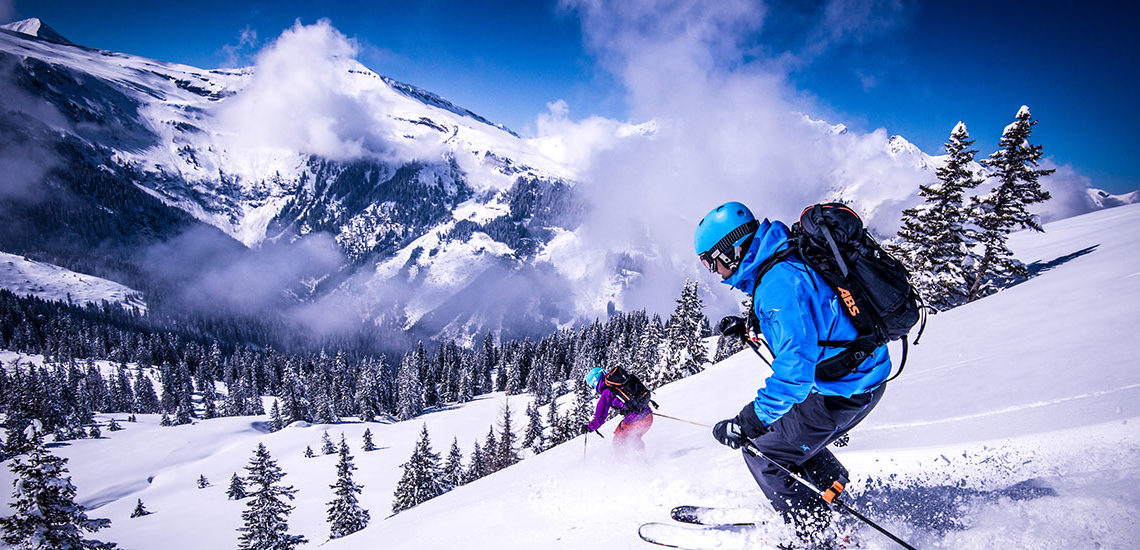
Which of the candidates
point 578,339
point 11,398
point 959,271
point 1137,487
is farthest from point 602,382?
point 11,398

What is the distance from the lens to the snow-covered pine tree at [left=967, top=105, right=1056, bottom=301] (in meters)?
21.2

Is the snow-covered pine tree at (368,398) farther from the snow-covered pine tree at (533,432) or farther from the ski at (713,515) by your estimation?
the ski at (713,515)

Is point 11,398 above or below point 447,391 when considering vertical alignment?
above

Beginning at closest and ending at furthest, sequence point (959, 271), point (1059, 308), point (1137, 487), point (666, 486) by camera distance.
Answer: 1. point (1137, 487)
2. point (666, 486)
3. point (1059, 308)
4. point (959, 271)

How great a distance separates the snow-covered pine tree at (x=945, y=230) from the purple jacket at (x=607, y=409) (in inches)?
949

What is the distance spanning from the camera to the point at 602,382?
8938mm

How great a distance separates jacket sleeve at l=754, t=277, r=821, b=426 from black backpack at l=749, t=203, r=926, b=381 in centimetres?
20

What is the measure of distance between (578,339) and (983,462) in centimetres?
9244

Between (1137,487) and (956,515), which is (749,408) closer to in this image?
(956,515)

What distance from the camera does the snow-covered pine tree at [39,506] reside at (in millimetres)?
15117

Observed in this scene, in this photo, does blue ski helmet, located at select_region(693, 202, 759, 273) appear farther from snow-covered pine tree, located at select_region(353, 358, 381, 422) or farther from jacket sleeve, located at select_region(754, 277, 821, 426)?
snow-covered pine tree, located at select_region(353, 358, 381, 422)

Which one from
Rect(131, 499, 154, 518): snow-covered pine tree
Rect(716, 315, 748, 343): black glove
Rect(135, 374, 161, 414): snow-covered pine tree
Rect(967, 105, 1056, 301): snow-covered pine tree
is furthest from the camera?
Rect(135, 374, 161, 414): snow-covered pine tree

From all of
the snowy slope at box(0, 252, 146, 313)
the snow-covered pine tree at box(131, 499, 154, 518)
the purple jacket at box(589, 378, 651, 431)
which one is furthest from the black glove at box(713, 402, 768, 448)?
the snowy slope at box(0, 252, 146, 313)

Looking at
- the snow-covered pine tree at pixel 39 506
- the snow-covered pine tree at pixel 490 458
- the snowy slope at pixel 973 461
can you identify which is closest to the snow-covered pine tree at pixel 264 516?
the snow-covered pine tree at pixel 39 506
